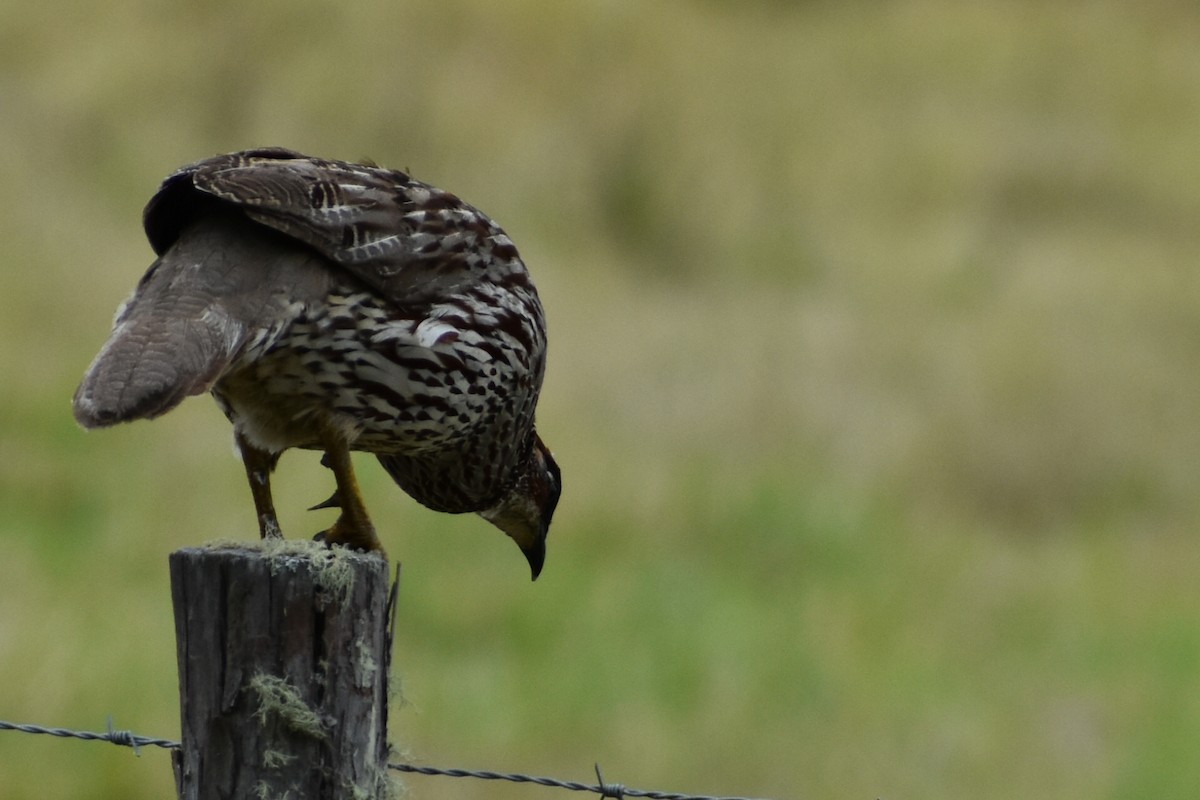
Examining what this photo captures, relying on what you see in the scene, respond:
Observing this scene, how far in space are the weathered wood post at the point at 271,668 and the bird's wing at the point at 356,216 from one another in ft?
3.95

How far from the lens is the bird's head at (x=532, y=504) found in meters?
5.62

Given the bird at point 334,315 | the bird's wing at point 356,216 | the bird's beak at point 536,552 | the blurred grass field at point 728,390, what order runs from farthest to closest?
the blurred grass field at point 728,390
the bird's beak at point 536,552
the bird's wing at point 356,216
the bird at point 334,315

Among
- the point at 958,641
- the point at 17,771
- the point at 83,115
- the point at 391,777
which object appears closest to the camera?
the point at 391,777

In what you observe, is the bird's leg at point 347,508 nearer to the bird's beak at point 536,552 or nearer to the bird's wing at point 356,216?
the bird's wing at point 356,216

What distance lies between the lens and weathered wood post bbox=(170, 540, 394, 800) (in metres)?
3.30

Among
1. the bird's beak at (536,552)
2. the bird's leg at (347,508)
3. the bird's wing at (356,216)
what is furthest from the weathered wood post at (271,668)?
the bird's beak at (536,552)

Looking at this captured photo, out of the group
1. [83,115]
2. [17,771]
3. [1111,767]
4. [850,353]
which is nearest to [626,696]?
[1111,767]

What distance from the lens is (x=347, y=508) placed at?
475 centimetres

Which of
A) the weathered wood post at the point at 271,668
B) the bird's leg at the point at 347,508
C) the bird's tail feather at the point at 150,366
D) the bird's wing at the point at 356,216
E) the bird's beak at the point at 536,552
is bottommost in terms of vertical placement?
the weathered wood post at the point at 271,668

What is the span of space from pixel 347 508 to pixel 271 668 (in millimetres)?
1456

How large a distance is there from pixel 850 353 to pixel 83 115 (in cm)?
812

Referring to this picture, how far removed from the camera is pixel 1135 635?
452 inches

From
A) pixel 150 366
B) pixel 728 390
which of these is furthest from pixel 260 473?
pixel 728 390

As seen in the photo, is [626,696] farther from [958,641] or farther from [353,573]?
[353,573]
